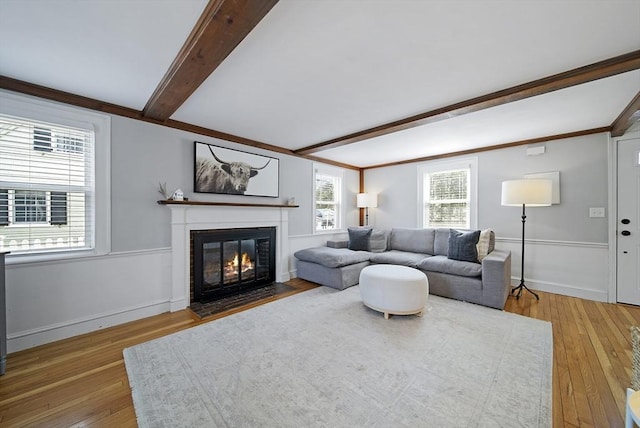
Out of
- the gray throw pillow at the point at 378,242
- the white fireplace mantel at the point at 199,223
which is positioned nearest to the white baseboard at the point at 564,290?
the gray throw pillow at the point at 378,242

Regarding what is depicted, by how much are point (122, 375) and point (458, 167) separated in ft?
17.0

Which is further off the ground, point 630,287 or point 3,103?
point 3,103

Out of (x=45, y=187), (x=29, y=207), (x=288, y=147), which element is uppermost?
(x=288, y=147)

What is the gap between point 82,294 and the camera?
2471mm

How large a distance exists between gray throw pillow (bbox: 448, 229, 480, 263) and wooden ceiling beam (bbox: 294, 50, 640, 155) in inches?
68.8

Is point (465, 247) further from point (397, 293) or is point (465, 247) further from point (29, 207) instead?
point (29, 207)

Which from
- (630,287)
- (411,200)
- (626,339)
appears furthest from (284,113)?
(630,287)

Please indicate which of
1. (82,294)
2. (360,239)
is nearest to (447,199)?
(360,239)

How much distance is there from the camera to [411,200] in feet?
16.6

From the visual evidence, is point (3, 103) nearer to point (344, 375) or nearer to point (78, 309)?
point (78, 309)

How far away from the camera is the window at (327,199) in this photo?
5062 mm

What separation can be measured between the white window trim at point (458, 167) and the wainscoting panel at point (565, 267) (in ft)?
2.23

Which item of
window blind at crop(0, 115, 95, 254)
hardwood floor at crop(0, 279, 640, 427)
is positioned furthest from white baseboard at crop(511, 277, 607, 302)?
window blind at crop(0, 115, 95, 254)

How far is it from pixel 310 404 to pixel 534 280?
3978 mm
